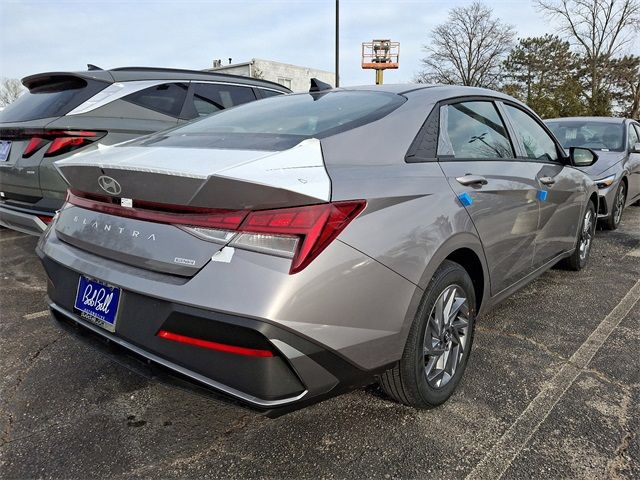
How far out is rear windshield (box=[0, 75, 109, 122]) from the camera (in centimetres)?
392

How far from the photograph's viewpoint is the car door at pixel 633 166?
20.8ft

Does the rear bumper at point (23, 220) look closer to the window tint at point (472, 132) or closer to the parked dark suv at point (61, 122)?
the parked dark suv at point (61, 122)

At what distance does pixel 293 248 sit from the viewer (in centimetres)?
151

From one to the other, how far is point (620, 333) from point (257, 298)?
8.80 feet

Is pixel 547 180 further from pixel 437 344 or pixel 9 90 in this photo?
pixel 9 90

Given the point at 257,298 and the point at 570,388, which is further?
the point at 570,388

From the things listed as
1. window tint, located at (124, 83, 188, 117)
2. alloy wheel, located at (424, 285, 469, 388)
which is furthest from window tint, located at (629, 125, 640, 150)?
window tint, located at (124, 83, 188, 117)

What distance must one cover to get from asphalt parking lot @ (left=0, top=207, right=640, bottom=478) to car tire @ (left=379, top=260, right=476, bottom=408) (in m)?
0.14

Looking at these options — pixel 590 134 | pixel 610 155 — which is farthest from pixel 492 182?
pixel 590 134

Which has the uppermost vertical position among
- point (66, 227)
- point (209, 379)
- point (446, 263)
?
point (66, 227)

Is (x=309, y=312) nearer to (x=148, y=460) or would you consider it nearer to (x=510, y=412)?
(x=148, y=460)

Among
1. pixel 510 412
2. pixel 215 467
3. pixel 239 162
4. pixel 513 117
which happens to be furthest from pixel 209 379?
pixel 513 117

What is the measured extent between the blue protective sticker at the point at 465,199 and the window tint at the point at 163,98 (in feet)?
10.9

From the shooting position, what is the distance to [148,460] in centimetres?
188
